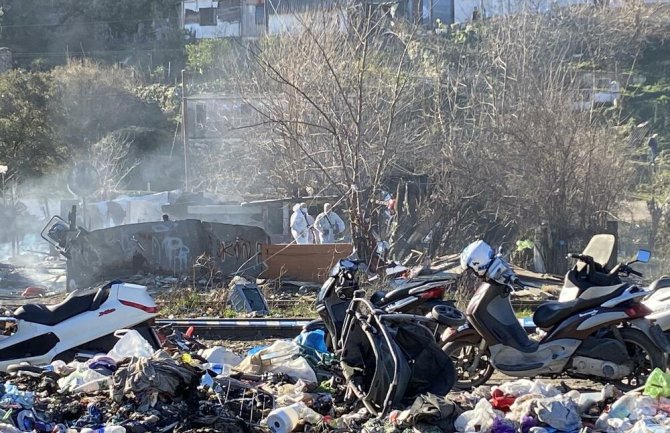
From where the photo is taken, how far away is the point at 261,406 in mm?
6652

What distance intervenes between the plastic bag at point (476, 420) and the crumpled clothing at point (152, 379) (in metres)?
1.89

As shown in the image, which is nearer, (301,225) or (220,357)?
(220,357)

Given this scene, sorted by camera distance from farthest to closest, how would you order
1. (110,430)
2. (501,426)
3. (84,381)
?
(84,381), (501,426), (110,430)

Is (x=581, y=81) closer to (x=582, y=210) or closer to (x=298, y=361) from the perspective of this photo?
(x=582, y=210)

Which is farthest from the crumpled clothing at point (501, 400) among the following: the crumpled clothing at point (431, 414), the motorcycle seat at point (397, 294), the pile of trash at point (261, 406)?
the motorcycle seat at point (397, 294)

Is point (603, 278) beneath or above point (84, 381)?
above

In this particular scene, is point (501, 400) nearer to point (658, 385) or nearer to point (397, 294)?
point (658, 385)

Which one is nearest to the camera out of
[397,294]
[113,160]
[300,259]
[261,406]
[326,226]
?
[261,406]

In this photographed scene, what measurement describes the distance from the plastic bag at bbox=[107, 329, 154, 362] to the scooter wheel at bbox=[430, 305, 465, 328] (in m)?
2.45

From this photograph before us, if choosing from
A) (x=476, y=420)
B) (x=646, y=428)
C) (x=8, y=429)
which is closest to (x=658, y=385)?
(x=646, y=428)

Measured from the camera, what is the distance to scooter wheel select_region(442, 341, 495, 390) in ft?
26.1

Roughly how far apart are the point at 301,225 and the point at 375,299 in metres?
12.1

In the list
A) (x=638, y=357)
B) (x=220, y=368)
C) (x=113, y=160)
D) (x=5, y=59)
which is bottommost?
(x=113, y=160)

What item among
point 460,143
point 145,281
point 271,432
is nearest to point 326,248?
point 145,281
